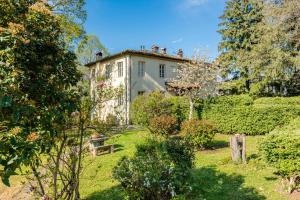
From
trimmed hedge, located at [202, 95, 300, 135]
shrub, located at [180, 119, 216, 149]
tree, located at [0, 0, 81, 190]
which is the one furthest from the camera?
trimmed hedge, located at [202, 95, 300, 135]

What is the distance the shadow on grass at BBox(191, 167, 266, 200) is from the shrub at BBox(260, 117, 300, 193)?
2.87ft

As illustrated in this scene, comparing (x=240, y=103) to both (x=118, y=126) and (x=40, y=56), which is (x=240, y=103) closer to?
(x=118, y=126)

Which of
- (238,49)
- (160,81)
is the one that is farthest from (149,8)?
(238,49)

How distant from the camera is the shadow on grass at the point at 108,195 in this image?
6.46m

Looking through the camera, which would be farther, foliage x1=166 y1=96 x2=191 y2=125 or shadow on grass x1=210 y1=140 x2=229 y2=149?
foliage x1=166 y1=96 x2=191 y2=125

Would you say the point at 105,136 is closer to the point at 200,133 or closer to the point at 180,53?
the point at 200,133

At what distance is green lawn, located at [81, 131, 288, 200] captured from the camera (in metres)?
6.30

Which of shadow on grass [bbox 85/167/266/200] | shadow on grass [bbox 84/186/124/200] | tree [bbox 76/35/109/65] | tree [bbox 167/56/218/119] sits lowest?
shadow on grass [bbox 84/186/124/200]

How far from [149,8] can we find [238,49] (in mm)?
10709

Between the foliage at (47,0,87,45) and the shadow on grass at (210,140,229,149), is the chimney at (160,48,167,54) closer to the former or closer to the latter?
the foliage at (47,0,87,45)

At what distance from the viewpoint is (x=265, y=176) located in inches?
298

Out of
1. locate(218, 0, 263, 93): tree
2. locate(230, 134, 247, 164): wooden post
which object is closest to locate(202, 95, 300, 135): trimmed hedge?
locate(218, 0, 263, 93): tree

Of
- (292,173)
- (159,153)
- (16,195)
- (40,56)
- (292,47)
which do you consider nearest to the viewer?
(40,56)

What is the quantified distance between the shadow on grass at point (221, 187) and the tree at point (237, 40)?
18518 mm
